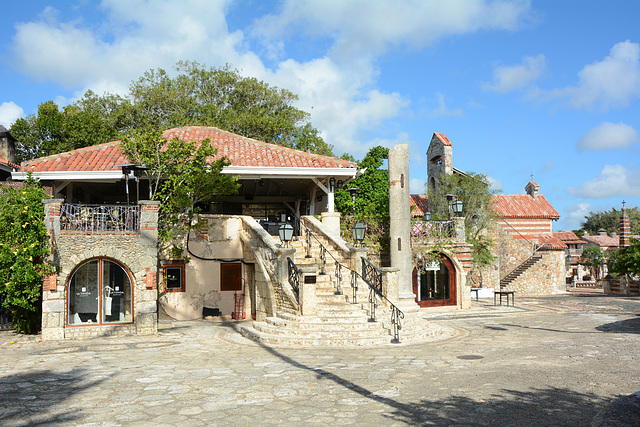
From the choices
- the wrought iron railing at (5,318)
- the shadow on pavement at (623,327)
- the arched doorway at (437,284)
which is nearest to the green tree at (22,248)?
the wrought iron railing at (5,318)

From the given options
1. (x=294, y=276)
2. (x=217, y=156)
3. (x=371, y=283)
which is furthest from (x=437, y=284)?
(x=217, y=156)

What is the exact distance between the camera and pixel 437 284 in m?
20.9

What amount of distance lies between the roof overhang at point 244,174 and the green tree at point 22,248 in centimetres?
264

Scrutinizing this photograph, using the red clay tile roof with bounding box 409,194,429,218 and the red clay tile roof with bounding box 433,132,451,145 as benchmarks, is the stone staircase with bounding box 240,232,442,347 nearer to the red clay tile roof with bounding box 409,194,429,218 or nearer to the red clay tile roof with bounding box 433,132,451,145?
the red clay tile roof with bounding box 409,194,429,218

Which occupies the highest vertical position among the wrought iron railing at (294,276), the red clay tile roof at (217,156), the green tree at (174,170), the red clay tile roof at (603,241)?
the red clay tile roof at (217,156)

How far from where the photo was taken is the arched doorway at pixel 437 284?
813 inches

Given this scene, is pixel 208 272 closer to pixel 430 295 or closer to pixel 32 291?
pixel 32 291

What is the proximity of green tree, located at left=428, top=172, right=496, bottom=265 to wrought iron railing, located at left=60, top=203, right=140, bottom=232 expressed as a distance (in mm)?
17627

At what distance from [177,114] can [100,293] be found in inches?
690

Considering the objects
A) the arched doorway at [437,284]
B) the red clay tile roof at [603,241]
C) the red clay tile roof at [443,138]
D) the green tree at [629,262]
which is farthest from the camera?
the red clay tile roof at [603,241]

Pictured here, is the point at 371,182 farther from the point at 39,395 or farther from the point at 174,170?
the point at 39,395

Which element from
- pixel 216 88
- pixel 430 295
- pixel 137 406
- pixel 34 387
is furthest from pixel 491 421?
pixel 216 88

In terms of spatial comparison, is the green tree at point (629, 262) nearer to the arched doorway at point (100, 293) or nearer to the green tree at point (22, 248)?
the arched doorway at point (100, 293)

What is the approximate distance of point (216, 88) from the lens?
104ft
